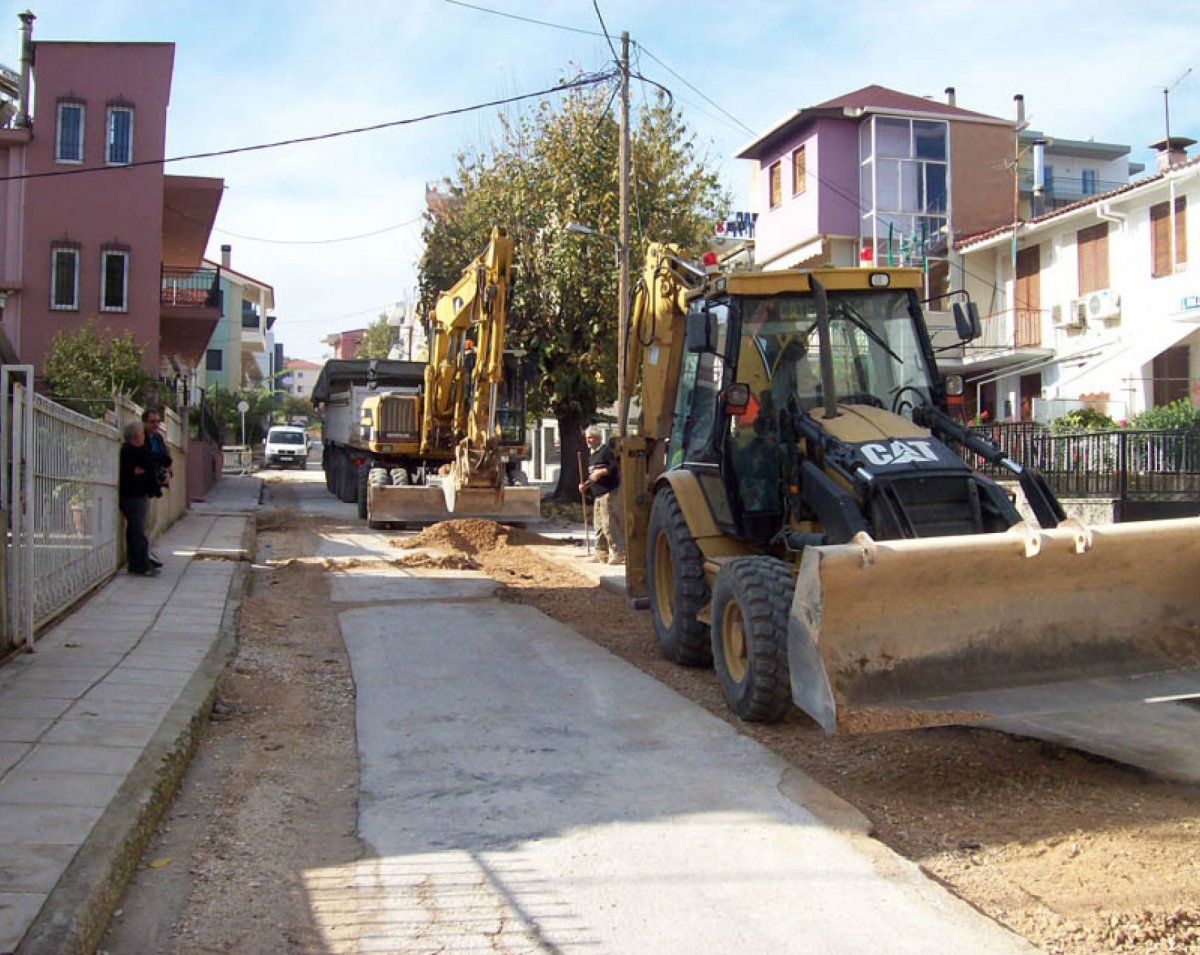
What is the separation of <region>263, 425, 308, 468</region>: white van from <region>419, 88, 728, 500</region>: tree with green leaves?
26.9m

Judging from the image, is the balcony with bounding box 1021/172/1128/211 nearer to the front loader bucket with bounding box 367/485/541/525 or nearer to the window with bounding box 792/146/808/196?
the window with bounding box 792/146/808/196

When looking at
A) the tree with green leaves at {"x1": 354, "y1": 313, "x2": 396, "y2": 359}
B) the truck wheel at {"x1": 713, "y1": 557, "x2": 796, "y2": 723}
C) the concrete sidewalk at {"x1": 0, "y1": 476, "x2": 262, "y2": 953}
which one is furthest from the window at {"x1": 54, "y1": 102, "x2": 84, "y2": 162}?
the tree with green leaves at {"x1": 354, "y1": 313, "x2": 396, "y2": 359}

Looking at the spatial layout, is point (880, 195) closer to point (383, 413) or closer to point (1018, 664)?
point (383, 413)

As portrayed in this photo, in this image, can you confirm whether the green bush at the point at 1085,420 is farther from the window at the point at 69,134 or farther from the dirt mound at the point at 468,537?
the window at the point at 69,134

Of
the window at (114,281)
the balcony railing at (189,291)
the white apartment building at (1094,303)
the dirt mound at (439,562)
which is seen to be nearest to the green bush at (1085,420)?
the white apartment building at (1094,303)

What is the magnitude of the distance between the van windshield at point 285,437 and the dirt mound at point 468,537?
33.3 metres

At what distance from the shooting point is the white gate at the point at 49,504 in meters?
8.27

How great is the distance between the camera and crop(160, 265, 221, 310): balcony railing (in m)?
29.3

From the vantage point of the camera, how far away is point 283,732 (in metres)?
7.06

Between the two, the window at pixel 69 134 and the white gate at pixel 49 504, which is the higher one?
the window at pixel 69 134

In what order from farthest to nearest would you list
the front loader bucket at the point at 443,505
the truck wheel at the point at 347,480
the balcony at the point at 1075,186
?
the balcony at the point at 1075,186 < the truck wheel at the point at 347,480 < the front loader bucket at the point at 443,505

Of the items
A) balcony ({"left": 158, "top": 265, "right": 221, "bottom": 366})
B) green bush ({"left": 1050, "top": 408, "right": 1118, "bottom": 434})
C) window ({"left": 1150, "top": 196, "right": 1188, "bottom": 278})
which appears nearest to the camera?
green bush ({"left": 1050, "top": 408, "right": 1118, "bottom": 434})

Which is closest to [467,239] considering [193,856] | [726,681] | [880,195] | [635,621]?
[880,195]

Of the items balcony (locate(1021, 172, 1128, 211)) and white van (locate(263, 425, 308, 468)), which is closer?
balcony (locate(1021, 172, 1128, 211))
